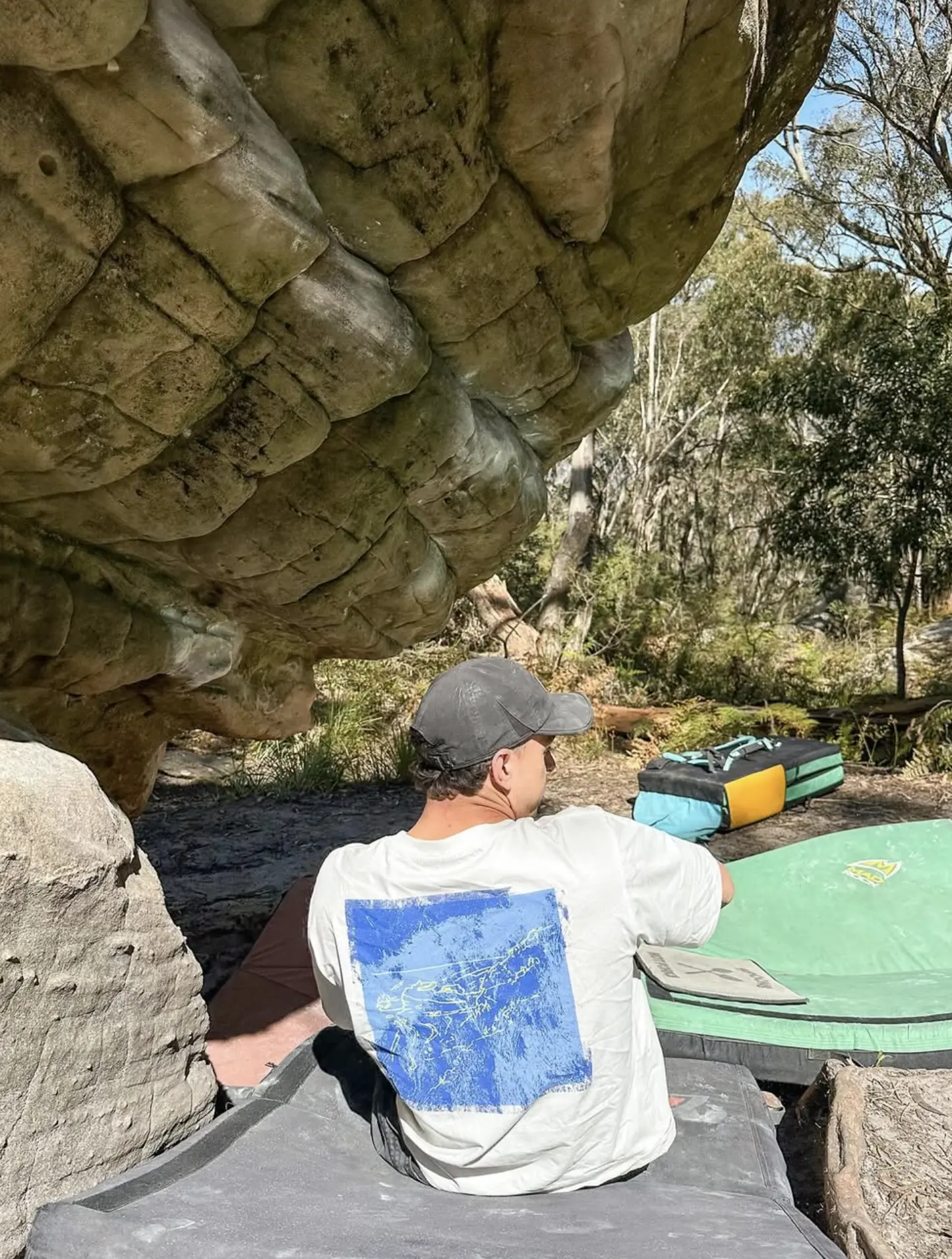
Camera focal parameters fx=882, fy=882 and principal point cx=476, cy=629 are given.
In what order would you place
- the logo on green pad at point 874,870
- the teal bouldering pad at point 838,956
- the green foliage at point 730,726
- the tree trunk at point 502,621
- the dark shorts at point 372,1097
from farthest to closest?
the tree trunk at point 502,621, the green foliage at point 730,726, the logo on green pad at point 874,870, the teal bouldering pad at point 838,956, the dark shorts at point 372,1097

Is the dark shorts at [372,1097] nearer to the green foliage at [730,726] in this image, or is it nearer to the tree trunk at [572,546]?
the green foliage at [730,726]

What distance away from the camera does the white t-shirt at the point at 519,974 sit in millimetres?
1791

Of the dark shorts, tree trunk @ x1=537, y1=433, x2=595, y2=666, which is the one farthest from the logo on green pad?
tree trunk @ x1=537, y1=433, x2=595, y2=666

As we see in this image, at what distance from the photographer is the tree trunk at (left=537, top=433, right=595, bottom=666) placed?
40.1ft

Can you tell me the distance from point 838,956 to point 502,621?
26.0 ft

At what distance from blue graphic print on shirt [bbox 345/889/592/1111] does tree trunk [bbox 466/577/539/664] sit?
9528 mm

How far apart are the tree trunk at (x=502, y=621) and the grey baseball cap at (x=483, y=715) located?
30.9ft

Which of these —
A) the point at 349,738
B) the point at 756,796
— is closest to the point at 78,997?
the point at 756,796

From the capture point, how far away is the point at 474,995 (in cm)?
183

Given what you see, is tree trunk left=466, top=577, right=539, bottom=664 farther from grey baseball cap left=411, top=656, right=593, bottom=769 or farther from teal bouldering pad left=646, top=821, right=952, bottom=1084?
grey baseball cap left=411, top=656, right=593, bottom=769

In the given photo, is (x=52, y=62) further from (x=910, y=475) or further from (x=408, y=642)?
(x=910, y=475)

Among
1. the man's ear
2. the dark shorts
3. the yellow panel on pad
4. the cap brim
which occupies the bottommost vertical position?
the yellow panel on pad

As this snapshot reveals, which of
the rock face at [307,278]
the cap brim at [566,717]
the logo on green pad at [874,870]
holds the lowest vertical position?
the logo on green pad at [874,870]

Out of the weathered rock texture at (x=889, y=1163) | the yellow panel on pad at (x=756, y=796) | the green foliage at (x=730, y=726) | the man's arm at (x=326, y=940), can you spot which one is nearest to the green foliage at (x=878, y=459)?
the green foliage at (x=730, y=726)
